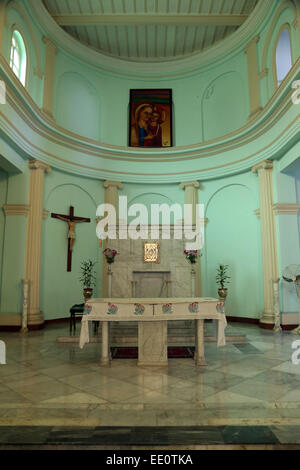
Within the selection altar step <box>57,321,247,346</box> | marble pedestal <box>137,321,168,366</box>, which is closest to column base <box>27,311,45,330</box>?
altar step <box>57,321,247,346</box>

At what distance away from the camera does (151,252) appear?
8719 mm

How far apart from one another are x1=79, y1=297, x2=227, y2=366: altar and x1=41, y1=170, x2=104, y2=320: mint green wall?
14.4ft

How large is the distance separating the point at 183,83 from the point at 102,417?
11454 mm

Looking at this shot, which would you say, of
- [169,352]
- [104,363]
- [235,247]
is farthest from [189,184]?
[104,363]

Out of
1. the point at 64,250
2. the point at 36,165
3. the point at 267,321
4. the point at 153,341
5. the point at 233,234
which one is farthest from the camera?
the point at 233,234

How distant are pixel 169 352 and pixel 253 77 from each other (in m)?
8.47

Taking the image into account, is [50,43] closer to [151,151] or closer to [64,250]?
[151,151]

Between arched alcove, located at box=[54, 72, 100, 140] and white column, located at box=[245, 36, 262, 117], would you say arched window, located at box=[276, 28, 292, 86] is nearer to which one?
white column, located at box=[245, 36, 262, 117]

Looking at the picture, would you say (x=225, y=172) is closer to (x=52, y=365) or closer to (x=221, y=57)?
(x=221, y=57)

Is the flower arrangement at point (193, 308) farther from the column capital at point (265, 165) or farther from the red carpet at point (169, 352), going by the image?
the column capital at point (265, 165)

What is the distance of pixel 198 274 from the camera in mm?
10453

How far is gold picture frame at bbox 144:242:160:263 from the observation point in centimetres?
867
